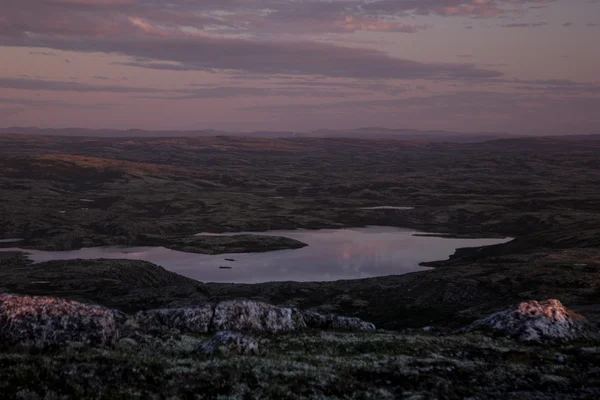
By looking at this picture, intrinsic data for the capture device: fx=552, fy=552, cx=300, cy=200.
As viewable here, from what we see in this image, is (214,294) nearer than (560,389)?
No

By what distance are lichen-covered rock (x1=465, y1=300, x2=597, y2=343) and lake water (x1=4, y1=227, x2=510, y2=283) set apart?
A: 70.6 meters

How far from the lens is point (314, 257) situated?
132 m

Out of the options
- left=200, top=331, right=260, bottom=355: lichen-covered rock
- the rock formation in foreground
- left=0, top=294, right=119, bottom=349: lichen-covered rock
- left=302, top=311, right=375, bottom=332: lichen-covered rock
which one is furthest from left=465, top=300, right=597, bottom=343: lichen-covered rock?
left=0, top=294, right=119, bottom=349: lichen-covered rock

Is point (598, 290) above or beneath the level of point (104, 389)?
beneath

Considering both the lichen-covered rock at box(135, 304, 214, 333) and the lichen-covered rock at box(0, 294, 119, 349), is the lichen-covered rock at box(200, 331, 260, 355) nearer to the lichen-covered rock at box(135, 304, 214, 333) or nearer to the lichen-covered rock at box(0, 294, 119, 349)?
the lichen-covered rock at box(0, 294, 119, 349)

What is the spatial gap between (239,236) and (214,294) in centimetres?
7286

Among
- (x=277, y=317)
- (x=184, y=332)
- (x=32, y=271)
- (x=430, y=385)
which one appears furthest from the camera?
(x=32, y=271)

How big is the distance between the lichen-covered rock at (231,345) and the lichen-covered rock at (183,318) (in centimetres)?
734

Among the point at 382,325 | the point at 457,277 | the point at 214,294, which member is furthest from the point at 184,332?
the point at 457,277

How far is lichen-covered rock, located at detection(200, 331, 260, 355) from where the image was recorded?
27734 mm

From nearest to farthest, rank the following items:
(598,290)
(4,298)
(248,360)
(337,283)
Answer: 1. (248,360)
2. (4,298)
3. (598,290)
4. (337,283)

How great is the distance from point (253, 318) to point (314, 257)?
95436mm

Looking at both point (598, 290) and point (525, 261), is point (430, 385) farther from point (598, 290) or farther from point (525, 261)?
point (525, 261)

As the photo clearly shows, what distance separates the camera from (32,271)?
10119 centimetres
